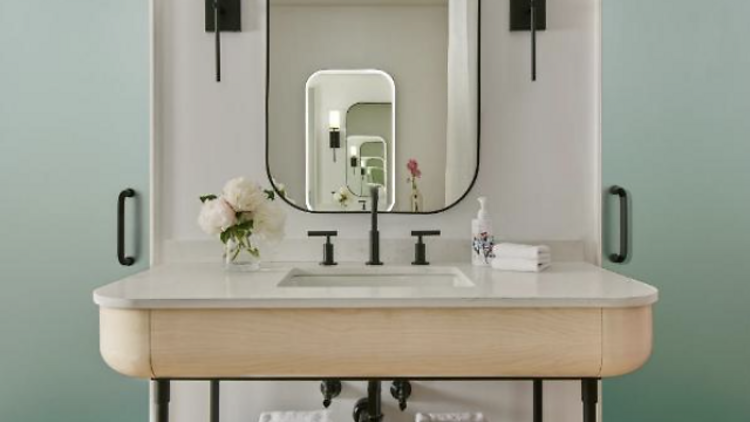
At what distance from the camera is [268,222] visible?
1.54 metres

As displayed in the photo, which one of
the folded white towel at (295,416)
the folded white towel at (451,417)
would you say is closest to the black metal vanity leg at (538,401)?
the folded white towel at (451,417)

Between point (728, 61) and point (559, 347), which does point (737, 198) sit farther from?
point (559, 347)

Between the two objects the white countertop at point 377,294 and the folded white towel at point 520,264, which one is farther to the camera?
the folded white towel at point 520,264

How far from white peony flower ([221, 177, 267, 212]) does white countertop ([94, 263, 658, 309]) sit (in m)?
0.19

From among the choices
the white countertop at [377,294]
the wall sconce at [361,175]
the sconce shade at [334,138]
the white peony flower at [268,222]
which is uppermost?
the sconce shade at [334,138]

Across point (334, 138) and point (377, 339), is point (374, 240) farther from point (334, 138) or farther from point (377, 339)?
point (377, 339)

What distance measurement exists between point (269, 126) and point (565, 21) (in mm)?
898

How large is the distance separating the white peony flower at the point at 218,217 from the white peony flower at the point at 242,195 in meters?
0.02

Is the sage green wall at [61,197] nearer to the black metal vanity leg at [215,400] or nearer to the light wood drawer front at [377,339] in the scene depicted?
the black metal vanity leg at [215,400]

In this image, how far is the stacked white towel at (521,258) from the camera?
1513 mm

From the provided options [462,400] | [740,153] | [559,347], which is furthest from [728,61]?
[462,400]

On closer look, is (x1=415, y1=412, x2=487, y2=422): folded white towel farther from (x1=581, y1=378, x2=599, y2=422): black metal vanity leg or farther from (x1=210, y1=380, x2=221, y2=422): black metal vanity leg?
(x1=210, y1=380, x2=221, y2=422): black metal vanity leg

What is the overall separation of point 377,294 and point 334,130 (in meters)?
0.64

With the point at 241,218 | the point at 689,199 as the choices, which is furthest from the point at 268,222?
the point at 689,199
